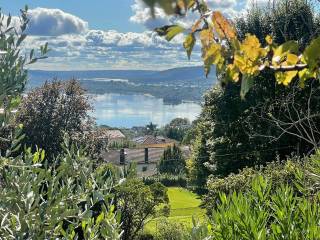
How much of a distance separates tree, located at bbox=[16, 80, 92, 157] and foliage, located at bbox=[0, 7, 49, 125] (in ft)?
69.7

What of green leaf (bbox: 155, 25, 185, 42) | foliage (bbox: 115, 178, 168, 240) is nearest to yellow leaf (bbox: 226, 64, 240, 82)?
green leaf (bbox: 155, 25, 185, 42)

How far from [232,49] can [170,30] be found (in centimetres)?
26

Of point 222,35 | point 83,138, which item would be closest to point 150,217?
point 83,138

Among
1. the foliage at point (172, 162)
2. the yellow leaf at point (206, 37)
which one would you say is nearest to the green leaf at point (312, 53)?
the yellow leaf at point (206, 37)

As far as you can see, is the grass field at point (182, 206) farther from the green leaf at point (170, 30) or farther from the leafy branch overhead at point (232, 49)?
the green leaf at point (170, 30)

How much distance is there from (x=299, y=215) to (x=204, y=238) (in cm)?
89

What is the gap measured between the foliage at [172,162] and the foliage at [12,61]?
170 ft

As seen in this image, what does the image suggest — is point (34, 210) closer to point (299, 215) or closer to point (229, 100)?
point (299, 215)

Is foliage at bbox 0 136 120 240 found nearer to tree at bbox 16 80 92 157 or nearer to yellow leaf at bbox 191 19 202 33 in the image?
yellow leaf at bbox 191 19 202 33

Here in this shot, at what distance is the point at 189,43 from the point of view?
1254 millimetres

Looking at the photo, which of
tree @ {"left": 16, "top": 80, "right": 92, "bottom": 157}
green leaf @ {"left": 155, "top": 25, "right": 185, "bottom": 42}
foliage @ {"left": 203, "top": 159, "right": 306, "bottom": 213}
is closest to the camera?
green leaf @ {"left": 155, "top": 25, "right": 185, "bottom": 42}

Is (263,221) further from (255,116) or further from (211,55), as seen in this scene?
(255,116)

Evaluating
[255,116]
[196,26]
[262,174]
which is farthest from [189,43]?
[255,116]

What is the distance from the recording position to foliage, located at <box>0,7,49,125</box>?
293 centimetres
